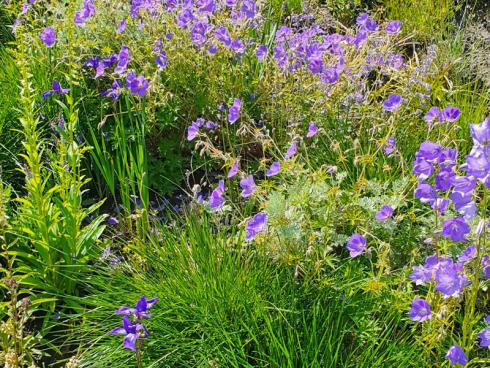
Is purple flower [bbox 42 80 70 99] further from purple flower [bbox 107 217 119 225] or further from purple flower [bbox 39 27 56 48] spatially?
purple flower [bbox 107 217 119 225]

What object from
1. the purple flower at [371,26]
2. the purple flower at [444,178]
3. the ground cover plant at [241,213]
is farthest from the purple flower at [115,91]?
the purple flower at [444,178]

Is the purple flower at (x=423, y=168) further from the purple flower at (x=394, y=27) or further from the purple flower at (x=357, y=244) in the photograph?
the purple flower at (x=394, y=27)

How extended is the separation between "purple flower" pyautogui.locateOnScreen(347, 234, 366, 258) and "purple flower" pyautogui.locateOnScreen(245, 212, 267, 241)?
33cm

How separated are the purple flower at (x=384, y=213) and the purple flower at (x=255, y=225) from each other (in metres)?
0.44

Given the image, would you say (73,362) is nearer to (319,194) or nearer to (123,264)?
(123,264)

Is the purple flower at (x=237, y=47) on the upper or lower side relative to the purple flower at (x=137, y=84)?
upper

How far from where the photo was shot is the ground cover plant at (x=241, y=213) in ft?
7.14

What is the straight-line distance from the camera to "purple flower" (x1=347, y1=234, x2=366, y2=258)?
94.3 inches

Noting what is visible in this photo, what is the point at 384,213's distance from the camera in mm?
2477

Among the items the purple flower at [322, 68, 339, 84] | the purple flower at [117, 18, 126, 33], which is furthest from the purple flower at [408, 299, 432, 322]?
the purple flower at [117, 18, 126, 33]

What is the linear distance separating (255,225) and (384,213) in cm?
50

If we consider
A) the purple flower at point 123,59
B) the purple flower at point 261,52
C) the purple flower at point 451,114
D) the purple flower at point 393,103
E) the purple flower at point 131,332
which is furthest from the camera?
the purple flower at point 261,52

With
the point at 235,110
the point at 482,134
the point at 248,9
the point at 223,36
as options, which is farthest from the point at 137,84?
the point at 482,134

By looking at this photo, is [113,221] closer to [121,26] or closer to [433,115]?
[121,26]
